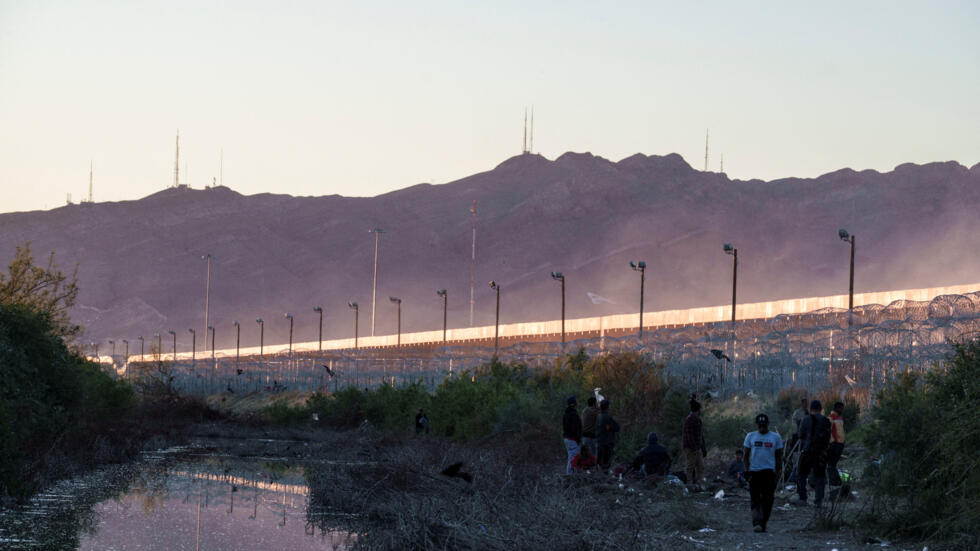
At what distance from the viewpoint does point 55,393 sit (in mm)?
29047

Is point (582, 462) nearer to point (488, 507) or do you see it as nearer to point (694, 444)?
point (694, 444)

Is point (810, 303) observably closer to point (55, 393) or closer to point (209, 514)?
point (55, 393)

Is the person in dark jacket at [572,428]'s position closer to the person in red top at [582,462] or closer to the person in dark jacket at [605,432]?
the person in red top at [582,462]

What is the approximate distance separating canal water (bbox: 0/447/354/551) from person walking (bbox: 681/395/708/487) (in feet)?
22.1

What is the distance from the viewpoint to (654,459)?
23625 mm

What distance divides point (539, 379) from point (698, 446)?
22.7 m

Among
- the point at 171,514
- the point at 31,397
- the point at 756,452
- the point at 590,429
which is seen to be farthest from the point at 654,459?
the point at 31,397

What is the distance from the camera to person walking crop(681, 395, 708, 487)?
870 inches

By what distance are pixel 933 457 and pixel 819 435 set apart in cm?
398

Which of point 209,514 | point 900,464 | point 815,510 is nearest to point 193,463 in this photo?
point 209,514

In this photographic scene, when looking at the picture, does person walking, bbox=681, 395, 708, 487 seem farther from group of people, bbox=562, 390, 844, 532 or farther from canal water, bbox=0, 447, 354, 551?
canal water, bbox=0, 447, 354, 551

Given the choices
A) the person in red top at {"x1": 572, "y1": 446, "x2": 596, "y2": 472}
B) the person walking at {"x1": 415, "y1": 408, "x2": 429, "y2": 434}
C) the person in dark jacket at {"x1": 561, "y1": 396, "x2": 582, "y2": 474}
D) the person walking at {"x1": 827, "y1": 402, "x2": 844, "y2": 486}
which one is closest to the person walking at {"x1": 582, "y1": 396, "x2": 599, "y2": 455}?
the person in dark jacket at {"x1": 561, "y1": 396, "x2": 582, "y2": 474}

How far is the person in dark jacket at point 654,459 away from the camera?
2358 centimetres

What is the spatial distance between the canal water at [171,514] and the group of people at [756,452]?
5502 mm
